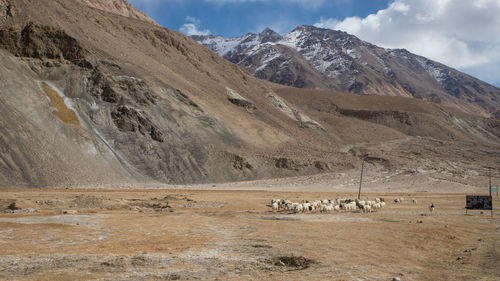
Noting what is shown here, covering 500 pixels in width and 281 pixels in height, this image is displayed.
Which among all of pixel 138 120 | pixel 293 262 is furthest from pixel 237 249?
pixel 138 120

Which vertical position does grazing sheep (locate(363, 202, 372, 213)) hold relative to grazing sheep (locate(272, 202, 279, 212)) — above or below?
above

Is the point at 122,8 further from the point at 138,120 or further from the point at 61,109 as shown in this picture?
the point at 61,109

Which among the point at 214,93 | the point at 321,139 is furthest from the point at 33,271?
the point at 321,139

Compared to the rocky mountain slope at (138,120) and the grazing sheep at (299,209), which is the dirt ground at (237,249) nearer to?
the grazing sheep at (299,209)

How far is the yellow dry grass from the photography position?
45.9 m

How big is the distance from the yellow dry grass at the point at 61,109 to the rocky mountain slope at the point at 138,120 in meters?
0.14

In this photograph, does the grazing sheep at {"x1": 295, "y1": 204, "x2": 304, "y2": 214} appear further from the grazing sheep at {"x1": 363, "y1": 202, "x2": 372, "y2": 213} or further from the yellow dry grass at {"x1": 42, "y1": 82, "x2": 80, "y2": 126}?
the yellow dry grass at {"x1": 42, "y1": 82, "x2": 80, "y2": 126}

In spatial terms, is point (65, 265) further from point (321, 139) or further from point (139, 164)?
point (321, 139)

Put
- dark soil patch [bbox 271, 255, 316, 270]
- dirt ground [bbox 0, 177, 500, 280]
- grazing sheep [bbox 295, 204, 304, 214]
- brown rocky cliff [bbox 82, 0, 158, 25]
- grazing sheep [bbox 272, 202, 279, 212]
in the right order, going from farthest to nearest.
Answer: brown rocky cliff [bbox 82, 0, 158, 25] → grazing sheep [bbox 272, 202, 279, 212] → grazing sheep [bbox 295, 204, 304, 214] → dark soil patch [bbox 271, 255, 316, 270] → dirt ground [bbox 0, 177, 500, 280]

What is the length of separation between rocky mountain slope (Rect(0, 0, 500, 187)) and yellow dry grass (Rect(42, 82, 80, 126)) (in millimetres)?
139

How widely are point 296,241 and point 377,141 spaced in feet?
257

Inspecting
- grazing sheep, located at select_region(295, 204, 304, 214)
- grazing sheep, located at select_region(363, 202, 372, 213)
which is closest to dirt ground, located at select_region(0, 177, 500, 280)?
grazing sheep, located at select_region(295, 204, 304, 214)

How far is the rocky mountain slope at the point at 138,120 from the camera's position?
139ft

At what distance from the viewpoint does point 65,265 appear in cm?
972
